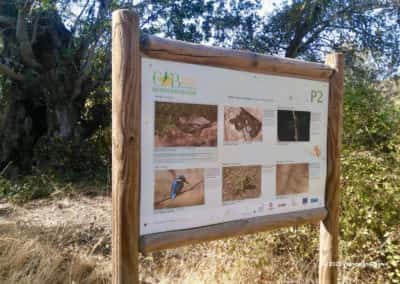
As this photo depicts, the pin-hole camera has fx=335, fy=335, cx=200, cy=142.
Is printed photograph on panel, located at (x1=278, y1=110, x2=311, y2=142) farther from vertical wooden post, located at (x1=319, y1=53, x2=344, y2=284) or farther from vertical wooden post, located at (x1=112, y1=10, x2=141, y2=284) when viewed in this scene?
vertical wooden post, located at (x1=112, y1=10, x2=141, y2=284)

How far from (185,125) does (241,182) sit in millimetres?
503

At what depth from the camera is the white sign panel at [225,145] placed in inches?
63.9

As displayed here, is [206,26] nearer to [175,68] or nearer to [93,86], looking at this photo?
[93,86]

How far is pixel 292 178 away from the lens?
2172 mm

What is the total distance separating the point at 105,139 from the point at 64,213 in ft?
14.9

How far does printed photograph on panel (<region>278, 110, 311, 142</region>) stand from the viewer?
2115 mm

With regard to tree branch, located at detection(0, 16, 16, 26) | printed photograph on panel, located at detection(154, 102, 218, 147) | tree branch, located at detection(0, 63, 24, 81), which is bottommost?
printed photograph on panel, located at detection(154, 102, 218, 147)

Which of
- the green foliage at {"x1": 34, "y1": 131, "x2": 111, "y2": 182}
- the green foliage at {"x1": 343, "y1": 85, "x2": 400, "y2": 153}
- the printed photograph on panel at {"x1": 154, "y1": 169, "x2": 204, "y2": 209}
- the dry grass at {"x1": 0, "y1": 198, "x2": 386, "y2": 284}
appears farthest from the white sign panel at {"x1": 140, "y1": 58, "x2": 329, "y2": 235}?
the green foliage at {"x1": 34, "y1": 131, "x2": 111, "y2": 182}

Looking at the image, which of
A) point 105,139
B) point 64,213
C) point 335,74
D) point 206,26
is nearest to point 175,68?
point 335,74

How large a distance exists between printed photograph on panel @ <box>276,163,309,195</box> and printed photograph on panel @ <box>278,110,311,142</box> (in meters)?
0.18

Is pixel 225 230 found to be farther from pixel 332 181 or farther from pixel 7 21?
pixel 7 21

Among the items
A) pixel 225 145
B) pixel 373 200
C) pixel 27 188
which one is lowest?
pixel 27 188

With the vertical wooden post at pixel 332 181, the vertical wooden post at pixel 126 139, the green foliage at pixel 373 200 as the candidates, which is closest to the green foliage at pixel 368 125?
the green foliage at pixel 373 200

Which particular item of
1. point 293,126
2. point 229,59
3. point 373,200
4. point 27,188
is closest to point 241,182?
point 293,126
